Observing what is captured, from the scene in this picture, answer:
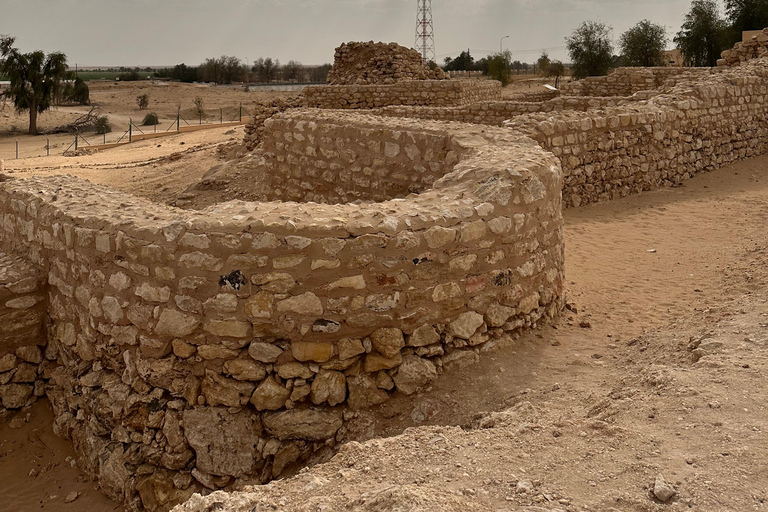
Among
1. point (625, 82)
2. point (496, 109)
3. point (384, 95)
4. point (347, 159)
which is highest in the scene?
point (625, 82)

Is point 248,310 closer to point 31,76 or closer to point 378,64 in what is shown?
point 378,64

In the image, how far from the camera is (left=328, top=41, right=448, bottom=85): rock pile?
20.3 meters

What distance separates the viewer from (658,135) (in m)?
11.1

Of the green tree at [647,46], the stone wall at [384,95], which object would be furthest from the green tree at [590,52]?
the stone wall at [384,95]

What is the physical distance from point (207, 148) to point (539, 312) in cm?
1480

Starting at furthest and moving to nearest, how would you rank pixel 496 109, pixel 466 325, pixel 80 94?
1. pixel 80 94
2. pixel 496 109
3. pixel 466 325

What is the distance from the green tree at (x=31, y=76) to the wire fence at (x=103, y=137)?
129 inches

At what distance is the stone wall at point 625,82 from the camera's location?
721 inches

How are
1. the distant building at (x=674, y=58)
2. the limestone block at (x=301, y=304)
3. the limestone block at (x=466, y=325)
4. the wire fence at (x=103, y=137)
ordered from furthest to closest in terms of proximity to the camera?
the distant building at (x=674, y=58), the wire fence at (x=103, y=137), the limestone block at (x=466, y=325), the limestone block at (x=301, y=304)

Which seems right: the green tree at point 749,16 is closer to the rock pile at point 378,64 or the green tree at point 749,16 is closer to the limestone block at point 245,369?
the rock pile at point 378,64

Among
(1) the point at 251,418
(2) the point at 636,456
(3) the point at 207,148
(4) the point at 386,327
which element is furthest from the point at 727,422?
(3) the point at 207,148

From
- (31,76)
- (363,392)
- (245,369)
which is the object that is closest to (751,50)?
(363,392)

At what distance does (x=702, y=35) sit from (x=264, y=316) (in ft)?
104

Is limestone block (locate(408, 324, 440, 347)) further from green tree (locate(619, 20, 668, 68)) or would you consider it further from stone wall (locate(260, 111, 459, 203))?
green tree (locate(619, 20, 668, 68))
